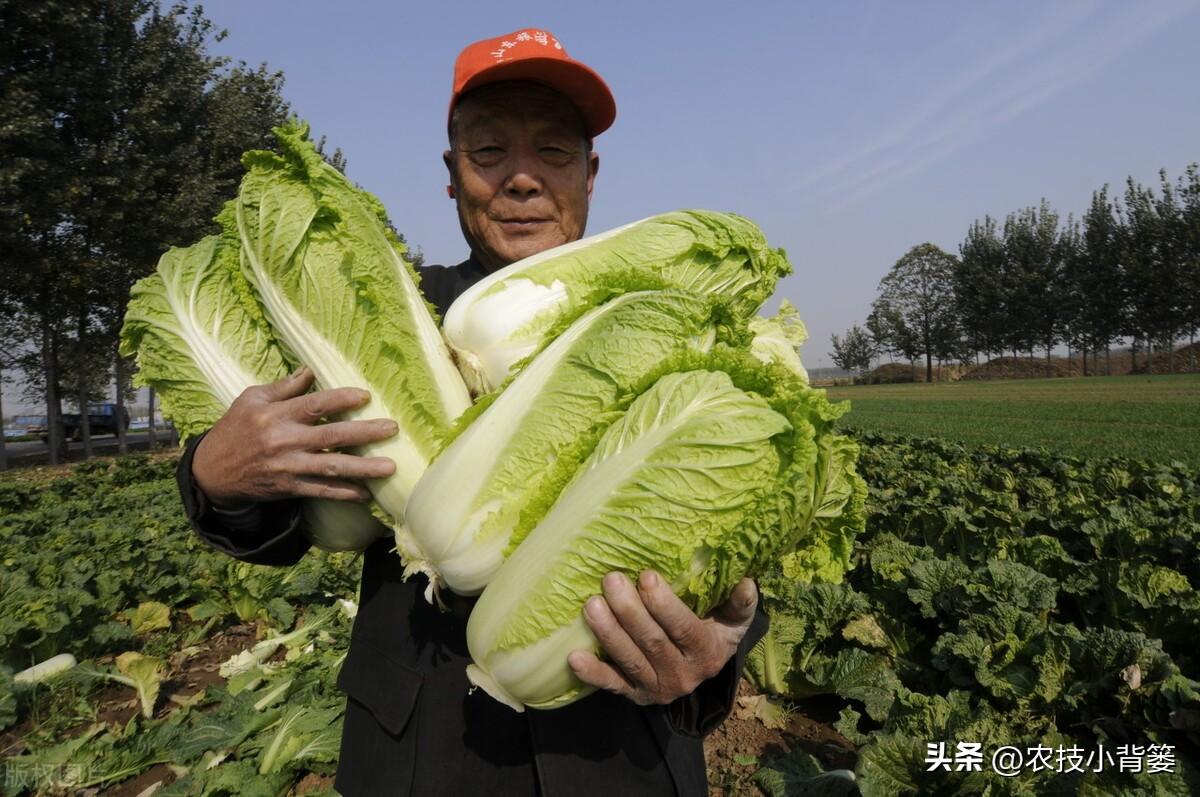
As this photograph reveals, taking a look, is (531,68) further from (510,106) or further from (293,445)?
(293,445)

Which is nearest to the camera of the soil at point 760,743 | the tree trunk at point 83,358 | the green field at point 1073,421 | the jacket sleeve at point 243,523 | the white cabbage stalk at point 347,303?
the white cabbage stalk at point 347,303

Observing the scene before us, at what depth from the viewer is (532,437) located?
6.39 feet

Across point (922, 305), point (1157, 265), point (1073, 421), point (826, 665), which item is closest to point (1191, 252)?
point (1157, 265)

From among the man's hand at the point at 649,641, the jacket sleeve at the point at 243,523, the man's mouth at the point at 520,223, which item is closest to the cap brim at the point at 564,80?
the man's mouth at the point at 520,223

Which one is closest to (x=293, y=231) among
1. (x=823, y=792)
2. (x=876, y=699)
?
(x=823, y=792)

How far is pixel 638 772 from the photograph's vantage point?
2410 millimetres

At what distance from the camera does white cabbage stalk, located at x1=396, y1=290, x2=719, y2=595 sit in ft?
6.16

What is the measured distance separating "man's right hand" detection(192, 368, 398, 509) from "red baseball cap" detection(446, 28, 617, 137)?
142 cm

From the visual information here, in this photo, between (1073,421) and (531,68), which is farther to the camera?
(1073,421)

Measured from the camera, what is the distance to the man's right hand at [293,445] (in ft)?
6.35

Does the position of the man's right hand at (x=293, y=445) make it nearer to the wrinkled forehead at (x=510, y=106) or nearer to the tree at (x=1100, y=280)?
the wrinkled forehead at (x=510, y=106)

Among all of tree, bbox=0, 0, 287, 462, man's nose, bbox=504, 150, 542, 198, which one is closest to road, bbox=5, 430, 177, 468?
tree, bbox=0, 0, 287, 462

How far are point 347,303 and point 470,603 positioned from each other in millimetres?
1066

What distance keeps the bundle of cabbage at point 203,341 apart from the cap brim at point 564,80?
1.15 m
